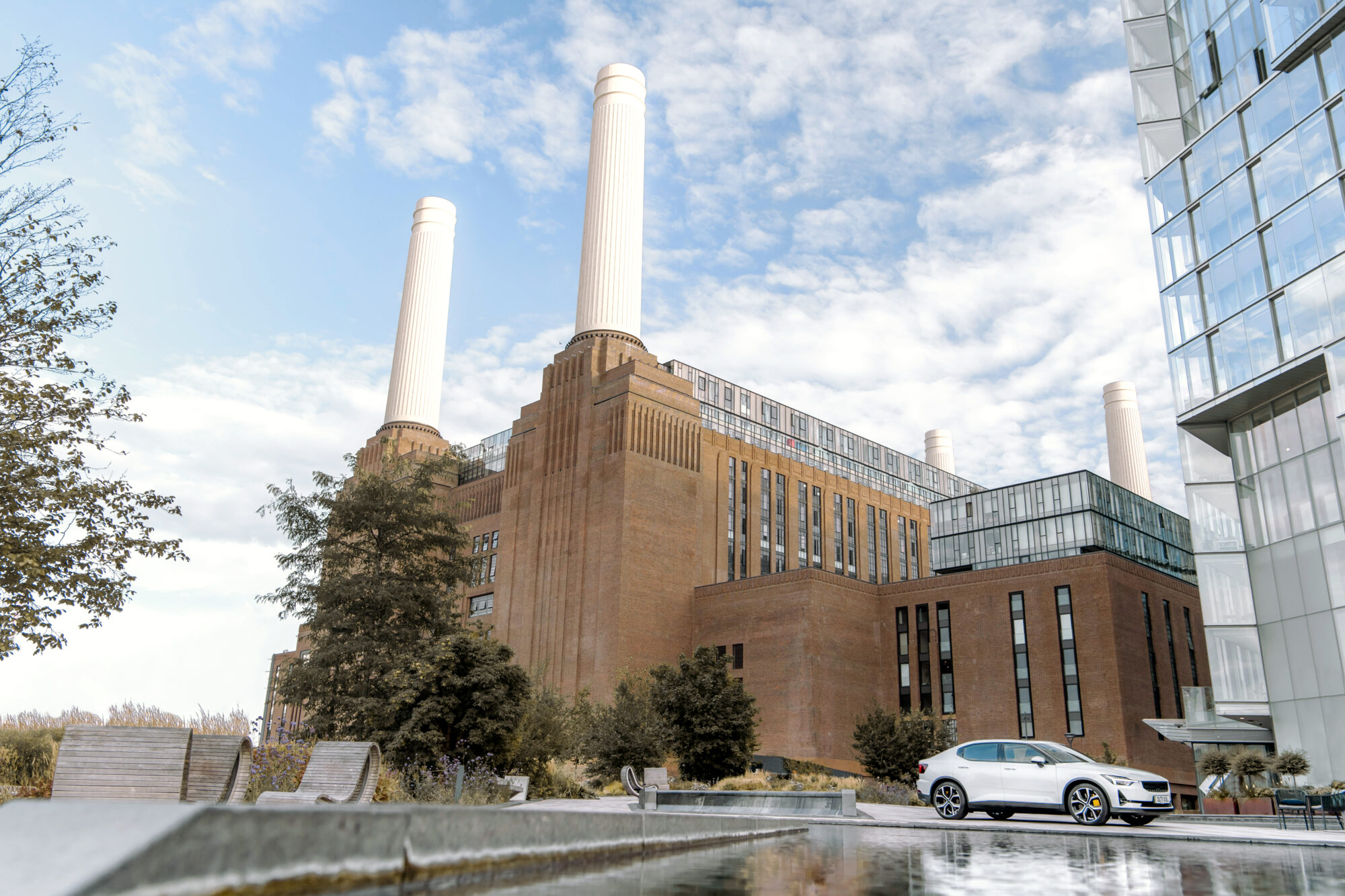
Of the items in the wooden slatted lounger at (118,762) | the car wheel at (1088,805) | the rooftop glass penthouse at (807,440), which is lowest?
the car wheel at (1088,805)

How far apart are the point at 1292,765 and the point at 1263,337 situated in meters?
12.3

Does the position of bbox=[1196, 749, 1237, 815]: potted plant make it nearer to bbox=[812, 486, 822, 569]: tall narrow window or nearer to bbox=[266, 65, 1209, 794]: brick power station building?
bbox=[266, 65, 1209, 794]: brick power station building

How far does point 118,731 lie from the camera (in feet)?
28.0

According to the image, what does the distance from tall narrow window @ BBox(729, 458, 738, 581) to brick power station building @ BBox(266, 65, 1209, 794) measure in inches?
7.7

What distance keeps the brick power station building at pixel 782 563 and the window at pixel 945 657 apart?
0.16 metres

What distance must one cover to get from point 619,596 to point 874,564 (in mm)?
28595

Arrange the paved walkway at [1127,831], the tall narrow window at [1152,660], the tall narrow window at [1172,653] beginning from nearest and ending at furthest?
1. the paved walkway at [1127,831]
2. the tall narrow window at [1152,660]
3. the tall narrow window at [1172,653]

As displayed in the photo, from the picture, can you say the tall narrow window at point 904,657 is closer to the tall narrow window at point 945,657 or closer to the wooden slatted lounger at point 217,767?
the tall narrow window at point 945,657

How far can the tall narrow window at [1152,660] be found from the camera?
174ft

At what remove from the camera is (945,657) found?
185ft

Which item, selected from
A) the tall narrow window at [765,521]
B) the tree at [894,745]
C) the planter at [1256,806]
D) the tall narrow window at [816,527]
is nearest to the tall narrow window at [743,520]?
the tall narrow window at [765,521]

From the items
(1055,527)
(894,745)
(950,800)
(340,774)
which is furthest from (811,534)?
(340,774)

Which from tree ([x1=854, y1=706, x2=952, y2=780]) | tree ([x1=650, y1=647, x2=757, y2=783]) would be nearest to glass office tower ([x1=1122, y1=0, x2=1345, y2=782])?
tree ([x1=854, y1=706, x2=952, y2=780])

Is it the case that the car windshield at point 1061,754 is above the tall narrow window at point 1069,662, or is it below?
below
